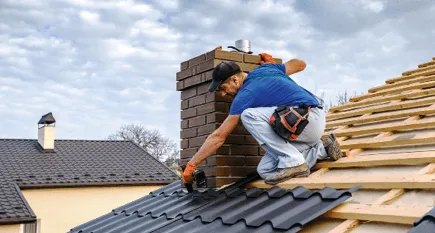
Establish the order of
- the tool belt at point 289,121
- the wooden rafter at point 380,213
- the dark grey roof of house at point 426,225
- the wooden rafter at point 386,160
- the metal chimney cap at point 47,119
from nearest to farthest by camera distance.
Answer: the dark grey roof of house at point 426,225 → the wooden rafter at point 380,213 → the wooden rafter at point 386,160 → the tool belt at point 289,121 → the metal chimney cap at point 47,119

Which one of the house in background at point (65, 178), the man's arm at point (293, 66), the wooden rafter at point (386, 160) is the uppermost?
the man's arm at point (293, 66)

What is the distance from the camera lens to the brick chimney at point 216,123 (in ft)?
15.5

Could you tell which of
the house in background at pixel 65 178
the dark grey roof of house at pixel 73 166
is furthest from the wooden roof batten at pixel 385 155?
the dark grey roof of house at pixel 73 166

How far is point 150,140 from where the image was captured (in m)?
44.3

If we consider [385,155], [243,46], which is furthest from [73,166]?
[385,155]

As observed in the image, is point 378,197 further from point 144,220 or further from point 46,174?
point 46,174

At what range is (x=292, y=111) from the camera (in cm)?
388

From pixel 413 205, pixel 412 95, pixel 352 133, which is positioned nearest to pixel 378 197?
pixel 413 205

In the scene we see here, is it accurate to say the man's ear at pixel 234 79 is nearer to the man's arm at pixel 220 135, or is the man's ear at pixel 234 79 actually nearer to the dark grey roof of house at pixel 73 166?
the man's arm at pixel 220 135

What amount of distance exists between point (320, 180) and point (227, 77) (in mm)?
1245

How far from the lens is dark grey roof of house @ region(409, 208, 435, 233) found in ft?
7.16

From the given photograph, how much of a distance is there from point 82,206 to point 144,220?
1591 centimetres

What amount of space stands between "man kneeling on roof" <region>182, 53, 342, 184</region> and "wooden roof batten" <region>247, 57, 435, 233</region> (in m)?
0.13

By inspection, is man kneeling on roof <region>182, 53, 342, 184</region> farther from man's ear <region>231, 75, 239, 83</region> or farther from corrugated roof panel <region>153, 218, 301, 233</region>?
corrugated roof panel <region>153, 218, 301, 233</region>
